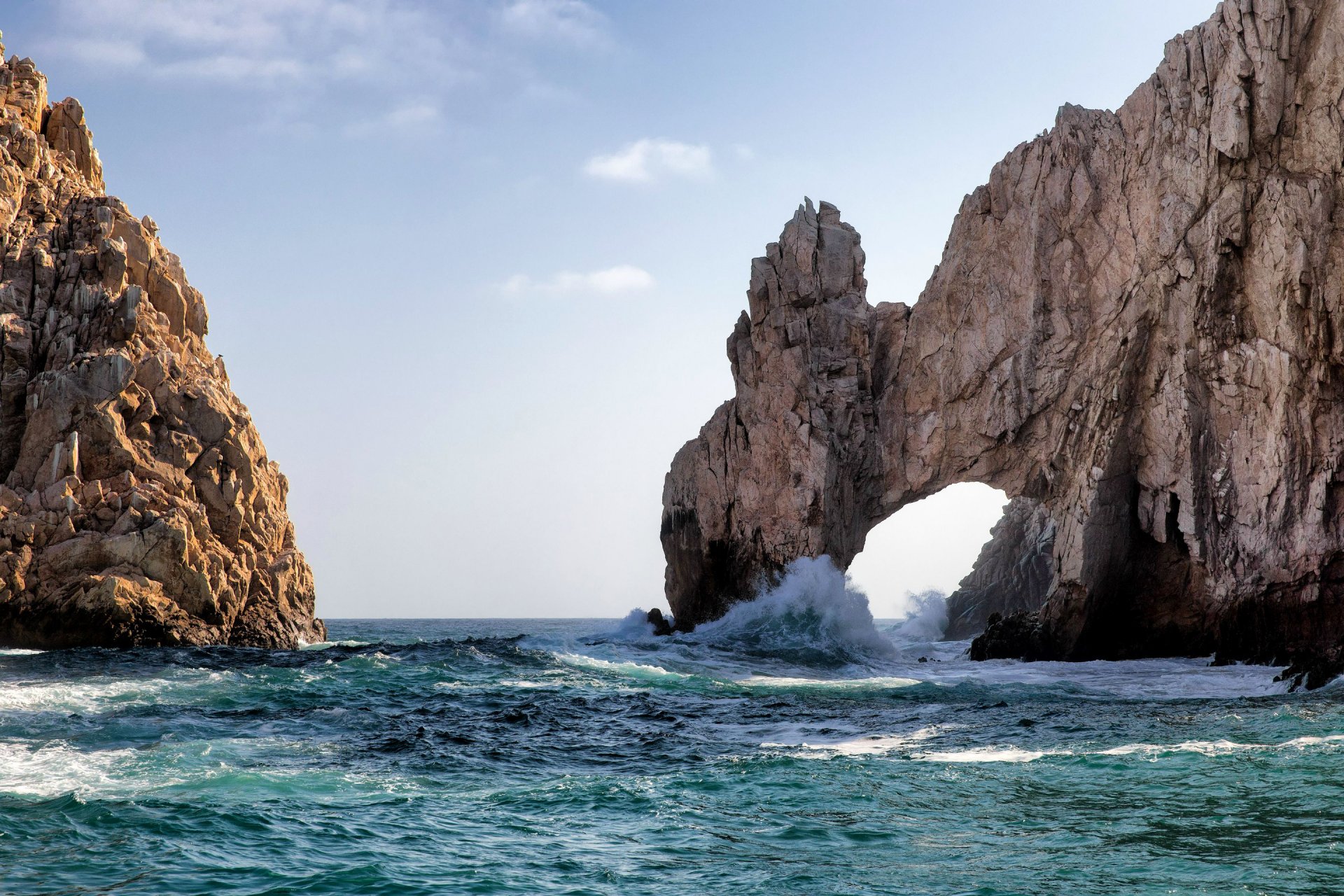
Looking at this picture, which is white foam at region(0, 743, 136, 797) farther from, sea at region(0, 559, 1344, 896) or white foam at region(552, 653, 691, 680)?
white foam at region(552, 653, 691, 680)

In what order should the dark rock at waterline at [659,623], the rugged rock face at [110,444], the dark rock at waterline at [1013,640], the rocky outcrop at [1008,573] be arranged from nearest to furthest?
the rugged rock face at [110,444]
the dark rock at waterline at [1013,640]
the dark rock at waterline at [659,623]
the rocky outcrop at [1008,573]

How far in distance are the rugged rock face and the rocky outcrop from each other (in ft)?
102

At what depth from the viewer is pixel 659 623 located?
126 feet

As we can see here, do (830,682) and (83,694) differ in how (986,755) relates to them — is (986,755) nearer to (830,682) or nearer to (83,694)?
(830,682)

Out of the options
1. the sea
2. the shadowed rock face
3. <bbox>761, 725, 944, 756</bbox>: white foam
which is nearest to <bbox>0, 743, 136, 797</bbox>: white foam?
the sea

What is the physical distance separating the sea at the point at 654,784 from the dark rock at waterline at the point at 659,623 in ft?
50.8

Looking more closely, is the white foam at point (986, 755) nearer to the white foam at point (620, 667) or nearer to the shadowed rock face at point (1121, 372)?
the white foam at point (620, 667)

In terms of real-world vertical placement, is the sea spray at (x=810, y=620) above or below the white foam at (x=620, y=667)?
above

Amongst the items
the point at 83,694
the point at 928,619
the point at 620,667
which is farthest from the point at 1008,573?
the point at 83,694

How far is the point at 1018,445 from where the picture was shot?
3064cm

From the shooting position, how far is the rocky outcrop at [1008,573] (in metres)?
48.3

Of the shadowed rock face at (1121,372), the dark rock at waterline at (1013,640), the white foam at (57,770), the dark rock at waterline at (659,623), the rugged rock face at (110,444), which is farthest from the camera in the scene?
the dark rock at waterline at (659,623)

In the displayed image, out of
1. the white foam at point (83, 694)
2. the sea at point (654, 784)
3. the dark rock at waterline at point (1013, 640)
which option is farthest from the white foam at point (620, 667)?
the dark rock at waterline at point (1013, 640)

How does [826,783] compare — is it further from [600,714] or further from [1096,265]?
[1096,265]
